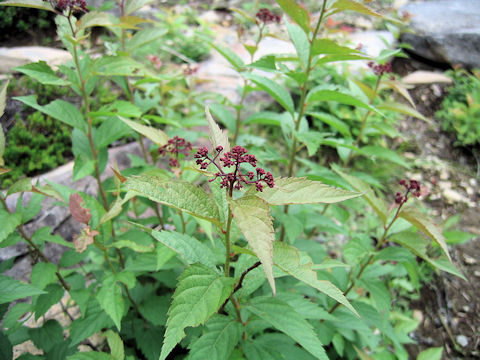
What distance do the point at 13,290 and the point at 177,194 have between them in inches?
32.2

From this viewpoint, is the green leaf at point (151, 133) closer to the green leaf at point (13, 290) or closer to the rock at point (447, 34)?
the green leaf at point (13, 290)

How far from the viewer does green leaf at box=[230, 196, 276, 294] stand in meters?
0.73

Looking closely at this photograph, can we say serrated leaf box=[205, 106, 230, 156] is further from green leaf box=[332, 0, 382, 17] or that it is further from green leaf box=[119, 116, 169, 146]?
green leaf box=[332, 0, 382, 17]

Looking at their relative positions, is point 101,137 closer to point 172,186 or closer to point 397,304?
point 172,186

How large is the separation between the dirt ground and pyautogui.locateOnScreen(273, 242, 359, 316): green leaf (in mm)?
2336

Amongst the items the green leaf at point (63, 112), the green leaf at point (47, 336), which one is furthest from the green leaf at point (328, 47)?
the green leaf at point (47, 336)

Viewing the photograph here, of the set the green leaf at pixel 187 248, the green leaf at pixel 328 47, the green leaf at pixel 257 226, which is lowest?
the green leaf at pixel 187 248

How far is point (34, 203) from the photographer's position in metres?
1.64

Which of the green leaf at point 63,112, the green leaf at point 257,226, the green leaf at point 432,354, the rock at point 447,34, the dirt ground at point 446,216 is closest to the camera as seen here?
the green leaf at point 257,226

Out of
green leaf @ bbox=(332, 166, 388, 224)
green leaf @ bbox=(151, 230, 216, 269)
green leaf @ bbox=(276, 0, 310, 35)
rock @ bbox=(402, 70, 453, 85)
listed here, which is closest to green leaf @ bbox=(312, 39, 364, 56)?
green leaf @ bbox=(276, 0, 310, 35)

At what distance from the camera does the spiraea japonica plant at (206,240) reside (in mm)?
927

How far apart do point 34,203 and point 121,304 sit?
73cm

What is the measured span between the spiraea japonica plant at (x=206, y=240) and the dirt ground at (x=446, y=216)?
580mm

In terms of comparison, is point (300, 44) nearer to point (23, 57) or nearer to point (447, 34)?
point (23, 57)
